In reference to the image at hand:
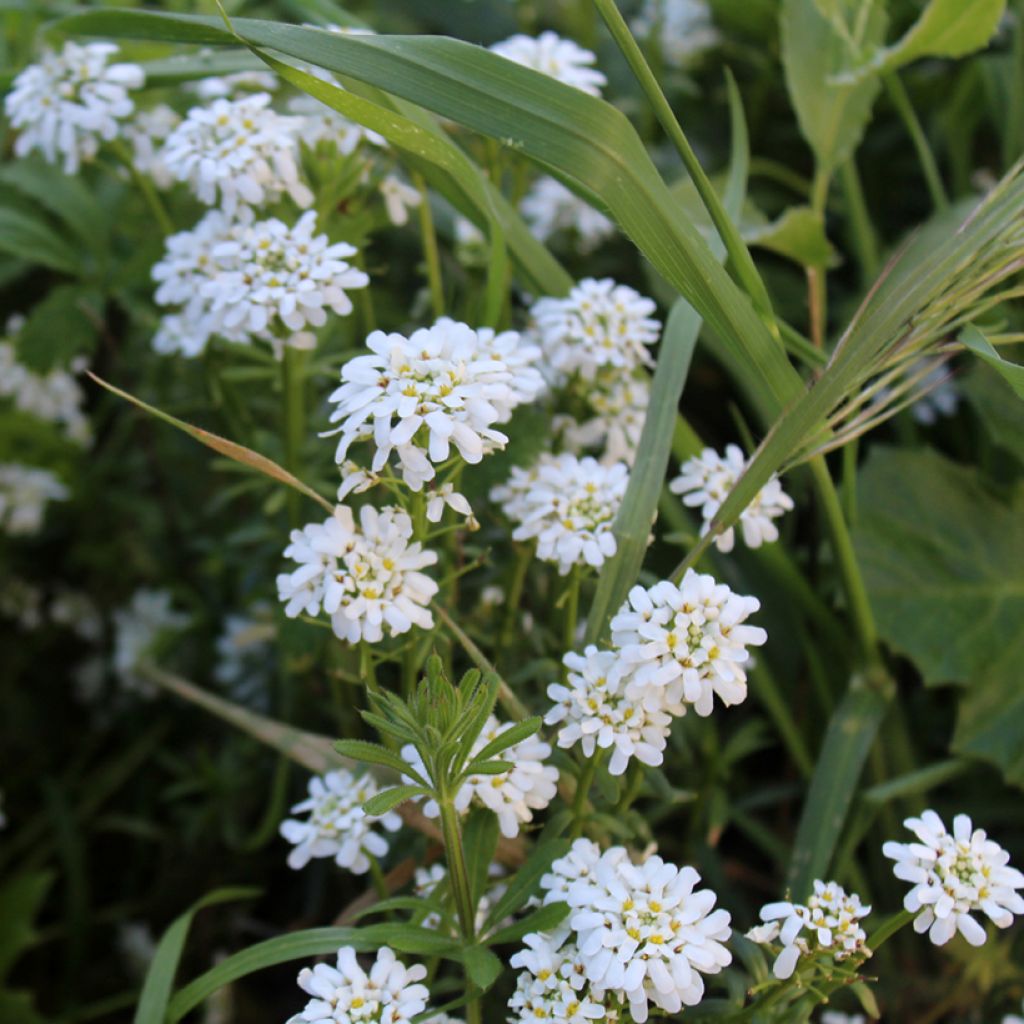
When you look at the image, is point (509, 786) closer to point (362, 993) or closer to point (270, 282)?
point (362, 993)

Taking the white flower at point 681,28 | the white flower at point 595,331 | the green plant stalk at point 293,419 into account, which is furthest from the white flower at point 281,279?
the white flower at point 681,28

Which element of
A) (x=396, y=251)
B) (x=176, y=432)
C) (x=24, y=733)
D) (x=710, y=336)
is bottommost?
(x=24, y=733)

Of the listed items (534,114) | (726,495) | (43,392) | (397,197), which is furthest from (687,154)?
(43,392)

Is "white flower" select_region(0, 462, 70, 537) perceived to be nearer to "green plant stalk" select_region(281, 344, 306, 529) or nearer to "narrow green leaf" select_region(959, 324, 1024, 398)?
"green plant stalk" select_region(281, 344, 306, 529)

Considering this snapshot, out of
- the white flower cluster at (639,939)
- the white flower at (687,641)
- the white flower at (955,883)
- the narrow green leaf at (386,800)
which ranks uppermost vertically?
the white flower at (687,641)

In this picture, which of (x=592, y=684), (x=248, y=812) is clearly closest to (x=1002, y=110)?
(x=592, y=684)

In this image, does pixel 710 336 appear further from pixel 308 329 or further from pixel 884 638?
pixel 308 329

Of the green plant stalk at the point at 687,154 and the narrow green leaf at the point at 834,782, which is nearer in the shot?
the green plant stalk at the point at 687,154

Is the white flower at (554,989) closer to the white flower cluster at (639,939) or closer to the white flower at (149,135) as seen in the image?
the white flower cluster at (639,939)
